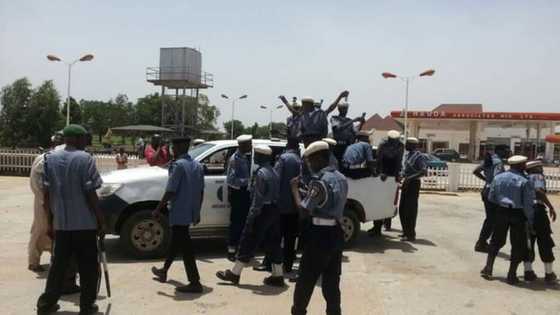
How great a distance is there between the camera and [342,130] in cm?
848

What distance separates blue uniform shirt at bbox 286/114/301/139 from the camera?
7.61 metres

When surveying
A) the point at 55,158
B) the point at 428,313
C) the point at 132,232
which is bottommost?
the point at 428,313

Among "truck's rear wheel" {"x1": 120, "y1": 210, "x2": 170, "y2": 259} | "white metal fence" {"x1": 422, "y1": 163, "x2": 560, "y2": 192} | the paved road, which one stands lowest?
the paved road

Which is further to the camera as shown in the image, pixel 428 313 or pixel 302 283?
pixel 428 313

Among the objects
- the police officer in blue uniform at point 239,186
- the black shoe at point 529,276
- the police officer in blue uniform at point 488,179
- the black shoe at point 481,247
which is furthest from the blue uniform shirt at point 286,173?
the black shoe at point 481,247

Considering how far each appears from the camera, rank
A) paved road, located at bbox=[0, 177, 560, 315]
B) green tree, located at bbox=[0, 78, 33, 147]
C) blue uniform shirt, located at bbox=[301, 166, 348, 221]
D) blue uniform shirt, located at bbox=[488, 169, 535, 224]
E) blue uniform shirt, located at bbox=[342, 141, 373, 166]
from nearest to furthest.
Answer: blue uniform shirt, located at bbox=[301, 166, 348, 221] → paved road, located at bbox=[0, 177, 560, 315] → blue uniform shirt, located at bbox=[488, 169, 535, 224] → blue uniform shirt, located at bbox=[342, 141, 373, 166] → green tree, located at bbox=[0, 78, 33, 147]

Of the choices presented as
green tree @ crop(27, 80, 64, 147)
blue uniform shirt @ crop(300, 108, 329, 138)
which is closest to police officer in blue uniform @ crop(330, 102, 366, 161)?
blue uniform shirt @ crop(300, 108, 329, 138)

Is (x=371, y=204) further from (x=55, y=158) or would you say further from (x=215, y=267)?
(x=55, y=158)

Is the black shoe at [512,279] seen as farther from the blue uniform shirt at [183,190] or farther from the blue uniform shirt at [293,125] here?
the blue uniform shirt at [183,190]

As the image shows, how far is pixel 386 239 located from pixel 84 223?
20.8 ft

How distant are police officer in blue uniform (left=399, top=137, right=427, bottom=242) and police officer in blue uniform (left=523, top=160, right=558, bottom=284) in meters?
2.35

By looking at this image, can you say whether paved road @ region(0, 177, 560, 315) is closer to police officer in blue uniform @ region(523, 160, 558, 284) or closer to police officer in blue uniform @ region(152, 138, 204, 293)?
police officer in blue uniform @ region(523, 160, 558, 284)

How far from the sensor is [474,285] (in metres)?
6.75

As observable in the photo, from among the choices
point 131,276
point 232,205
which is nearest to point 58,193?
point 131,276
